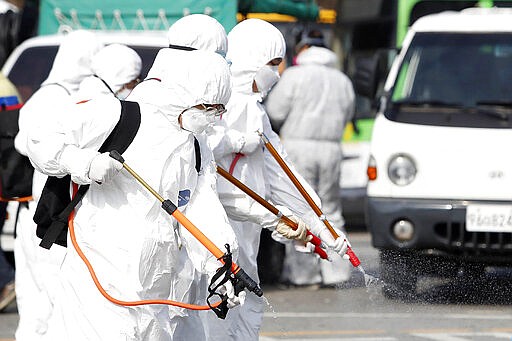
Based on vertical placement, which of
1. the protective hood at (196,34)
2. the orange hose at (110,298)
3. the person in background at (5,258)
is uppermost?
the protective hood at (196,34)

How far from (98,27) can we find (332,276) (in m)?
3.53

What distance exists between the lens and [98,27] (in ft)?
45.3

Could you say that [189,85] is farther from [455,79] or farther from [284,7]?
[284,7]

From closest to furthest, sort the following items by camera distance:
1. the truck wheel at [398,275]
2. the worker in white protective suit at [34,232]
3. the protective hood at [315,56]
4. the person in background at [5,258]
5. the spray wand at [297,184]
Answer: the spray wand at [297,184] < the truck wheel at [398,275] < the worker in white protective suit at [34,232] < the person in background at [5,258] < the protective hood at [315,56]

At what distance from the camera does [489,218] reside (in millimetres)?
10562

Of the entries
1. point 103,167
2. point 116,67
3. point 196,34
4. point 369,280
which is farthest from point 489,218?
point 103,167

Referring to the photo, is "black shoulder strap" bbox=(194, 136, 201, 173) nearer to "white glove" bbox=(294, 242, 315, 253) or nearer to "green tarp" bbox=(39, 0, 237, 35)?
"white glove" bbox=(294, 242, 315, 253)

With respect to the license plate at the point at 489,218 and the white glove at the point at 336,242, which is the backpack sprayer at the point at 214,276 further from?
the license plate at the point at 489,218

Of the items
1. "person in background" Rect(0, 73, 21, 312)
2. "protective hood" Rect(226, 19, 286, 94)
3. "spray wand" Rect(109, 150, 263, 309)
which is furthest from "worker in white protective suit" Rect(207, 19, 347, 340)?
"person in background" Rect(0, 73, 21, 312)

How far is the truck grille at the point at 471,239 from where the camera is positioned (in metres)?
10.5

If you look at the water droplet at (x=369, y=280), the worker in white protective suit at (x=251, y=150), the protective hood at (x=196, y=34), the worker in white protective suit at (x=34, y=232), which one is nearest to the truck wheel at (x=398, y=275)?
the water droplet at (x=369, y=280)

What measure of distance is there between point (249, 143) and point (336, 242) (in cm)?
65

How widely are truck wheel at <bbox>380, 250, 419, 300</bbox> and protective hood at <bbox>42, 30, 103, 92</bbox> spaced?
2143 mm

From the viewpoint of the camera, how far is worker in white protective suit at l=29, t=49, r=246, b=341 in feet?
18.3
